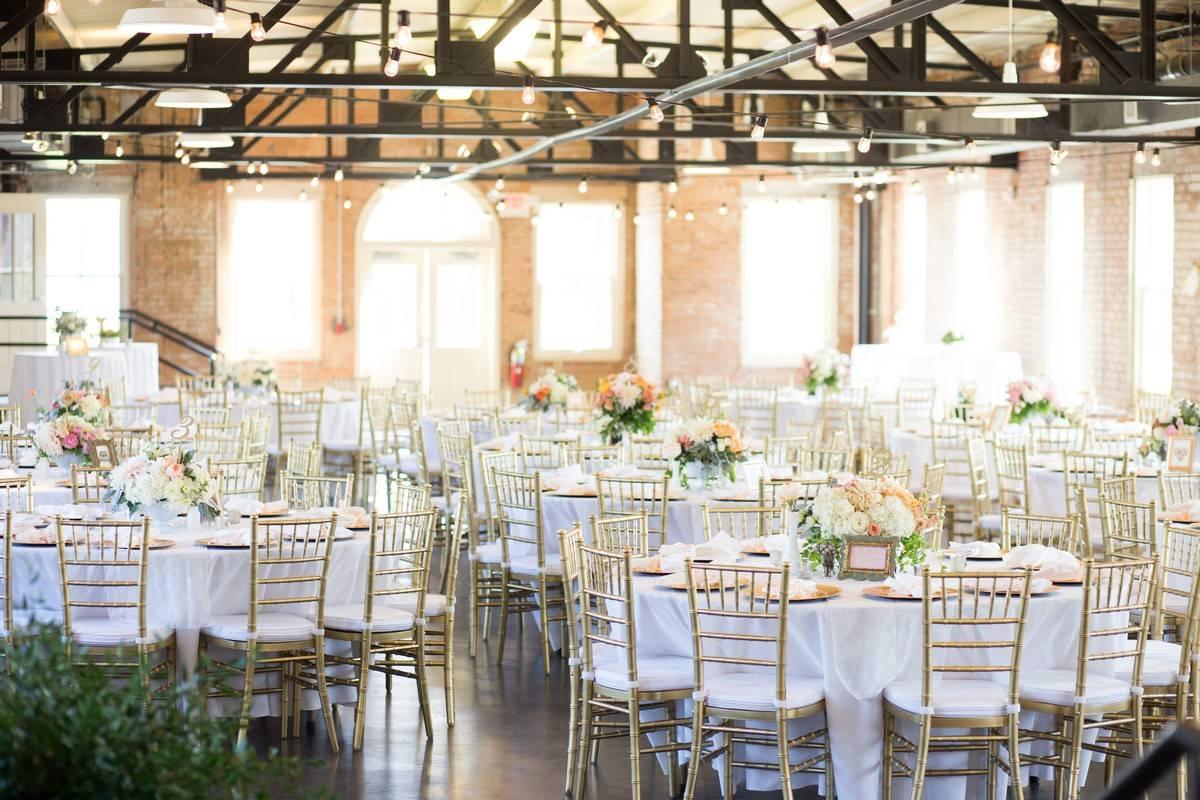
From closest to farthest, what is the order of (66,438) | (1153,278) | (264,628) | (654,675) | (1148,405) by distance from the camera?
(654,675) → (264,628) → (66,438) → (1148,405) → (1153,278)

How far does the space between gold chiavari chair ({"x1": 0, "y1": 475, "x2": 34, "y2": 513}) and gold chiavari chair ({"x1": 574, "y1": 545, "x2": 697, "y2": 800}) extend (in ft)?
11.4

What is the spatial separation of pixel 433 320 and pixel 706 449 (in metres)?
15.0

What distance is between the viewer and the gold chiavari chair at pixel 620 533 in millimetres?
7070

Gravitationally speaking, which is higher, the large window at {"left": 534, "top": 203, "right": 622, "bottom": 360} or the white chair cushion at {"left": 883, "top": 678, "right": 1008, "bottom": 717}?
the large window at {"left": 534, "top": 203, "right": 622, "bottom": 360}

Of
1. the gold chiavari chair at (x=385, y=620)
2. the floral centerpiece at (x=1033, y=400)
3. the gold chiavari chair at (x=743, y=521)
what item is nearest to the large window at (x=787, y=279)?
the floral centerpiece at (x=1033, y=400)

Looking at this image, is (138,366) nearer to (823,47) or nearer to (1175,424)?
(1175,424)

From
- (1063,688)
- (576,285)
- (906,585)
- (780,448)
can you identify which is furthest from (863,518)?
(576,285)

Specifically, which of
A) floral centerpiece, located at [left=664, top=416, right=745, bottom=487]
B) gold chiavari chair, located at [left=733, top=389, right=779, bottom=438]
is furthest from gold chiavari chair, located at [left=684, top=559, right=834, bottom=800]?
gold chiavari chair, located at [left=733, top=389, right=779, bottom=438]

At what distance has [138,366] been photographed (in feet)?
63.8

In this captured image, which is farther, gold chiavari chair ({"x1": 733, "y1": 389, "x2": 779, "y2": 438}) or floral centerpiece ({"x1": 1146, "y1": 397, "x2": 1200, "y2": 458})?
gold chiavari chair ({"x1": 733, "y1": 389, "x2": 779, "y2": 438})

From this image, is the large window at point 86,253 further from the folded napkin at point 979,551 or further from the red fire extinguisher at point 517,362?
the folded napkin at point 979,551

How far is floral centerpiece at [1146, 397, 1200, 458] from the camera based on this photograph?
10703mm

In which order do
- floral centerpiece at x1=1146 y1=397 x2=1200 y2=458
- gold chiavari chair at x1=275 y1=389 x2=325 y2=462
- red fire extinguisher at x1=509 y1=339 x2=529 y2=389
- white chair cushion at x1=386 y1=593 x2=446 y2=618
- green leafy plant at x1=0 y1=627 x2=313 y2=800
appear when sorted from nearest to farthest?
green leafy plant at x1=0 y1=627 x2=313 y2=800
white chair cushion at x1=386 y1=593 x2=446 y2=618
floral centerpiece at x1=1146 y1=397 x2=1200 y2=458
gold chiavari chair at x1=275 y1=389 x2=325 y2=462
red fire extinguisher at x1=509 y1=339 x2=529 y2=389

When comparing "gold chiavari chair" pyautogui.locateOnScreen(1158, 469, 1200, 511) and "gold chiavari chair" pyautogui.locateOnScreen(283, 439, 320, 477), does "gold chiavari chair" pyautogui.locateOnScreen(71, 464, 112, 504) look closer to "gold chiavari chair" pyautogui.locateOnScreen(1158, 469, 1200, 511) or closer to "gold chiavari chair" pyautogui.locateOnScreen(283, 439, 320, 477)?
"gold chiavari chair" pyautogui.locateOnScreen(283, 439, 320, 477)
